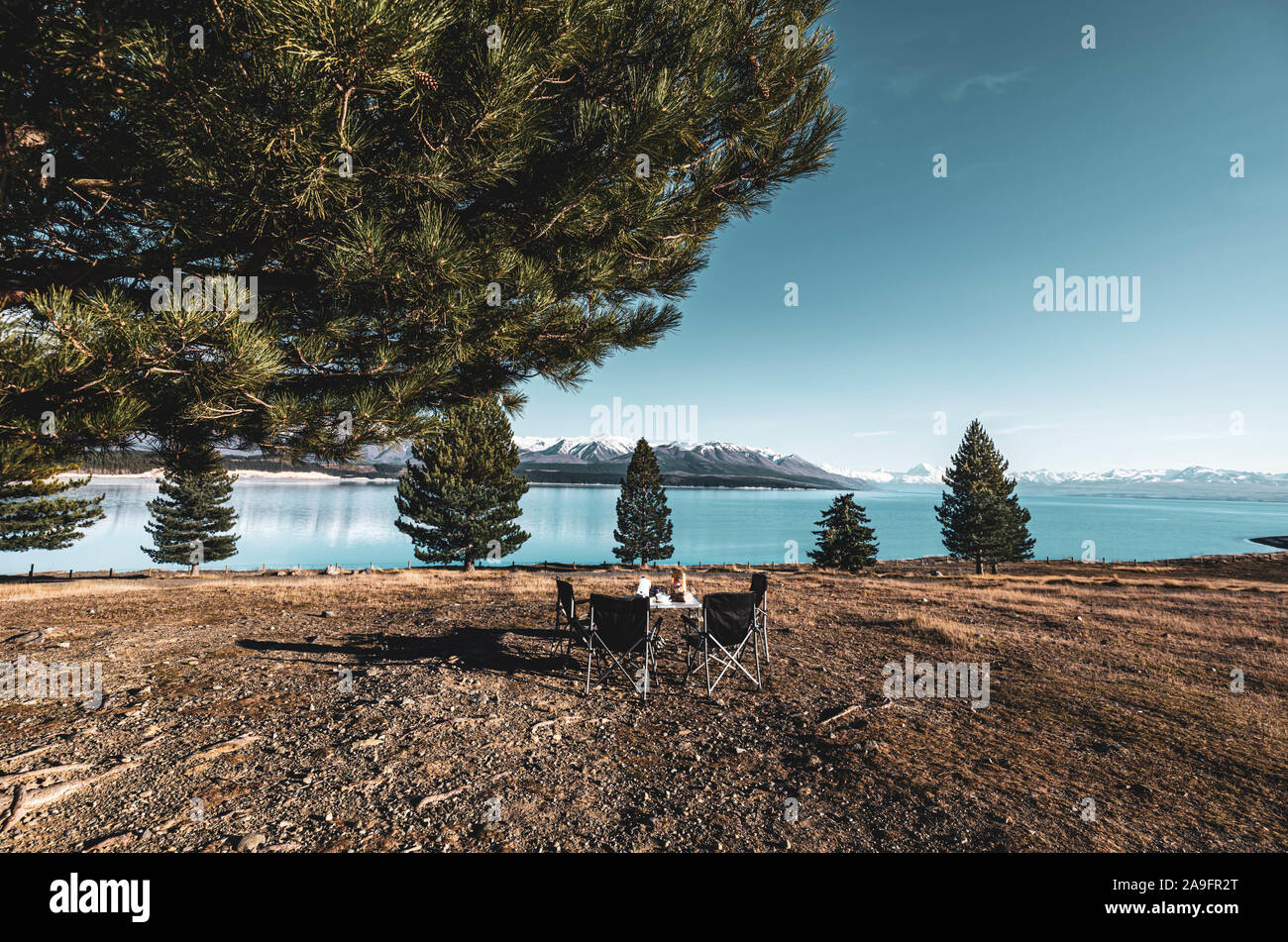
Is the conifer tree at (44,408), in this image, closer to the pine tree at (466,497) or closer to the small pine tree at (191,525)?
the pine tree at (466,497)

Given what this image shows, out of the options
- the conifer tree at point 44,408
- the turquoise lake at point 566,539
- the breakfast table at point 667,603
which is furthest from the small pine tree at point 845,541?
the conifer tree at point 44,408

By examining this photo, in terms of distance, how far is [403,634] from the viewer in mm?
7402

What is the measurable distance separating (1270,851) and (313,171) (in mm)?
7036

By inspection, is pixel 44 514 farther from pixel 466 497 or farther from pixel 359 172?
pixel 359 172

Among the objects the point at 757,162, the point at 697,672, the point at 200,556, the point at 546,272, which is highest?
the point at 757,162

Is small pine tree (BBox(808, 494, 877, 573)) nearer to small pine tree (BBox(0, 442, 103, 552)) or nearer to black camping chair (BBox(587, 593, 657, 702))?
black camping chair (BBox(587, 593, 657, 702))

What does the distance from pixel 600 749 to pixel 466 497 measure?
27.6 m

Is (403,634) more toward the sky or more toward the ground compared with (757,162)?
more toward the ground

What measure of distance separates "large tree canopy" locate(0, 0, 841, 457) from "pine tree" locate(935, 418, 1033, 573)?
4076 cm

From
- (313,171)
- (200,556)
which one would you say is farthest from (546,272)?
(200,556)

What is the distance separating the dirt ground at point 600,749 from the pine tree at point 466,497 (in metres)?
21.5

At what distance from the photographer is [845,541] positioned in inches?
1280

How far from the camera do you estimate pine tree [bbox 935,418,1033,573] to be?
37.9m
